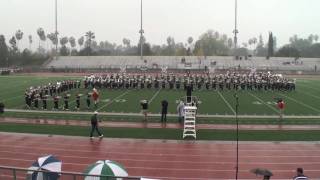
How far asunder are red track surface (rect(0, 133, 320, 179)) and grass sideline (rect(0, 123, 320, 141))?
86cm

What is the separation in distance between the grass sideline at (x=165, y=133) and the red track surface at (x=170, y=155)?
2.83 feet

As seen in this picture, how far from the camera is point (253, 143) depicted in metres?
18.1

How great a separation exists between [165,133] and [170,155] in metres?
4.06

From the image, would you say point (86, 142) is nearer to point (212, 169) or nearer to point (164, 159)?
point (164, 159)

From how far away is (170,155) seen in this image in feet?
52.5

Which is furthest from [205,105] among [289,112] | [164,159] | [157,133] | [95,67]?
[95,67]

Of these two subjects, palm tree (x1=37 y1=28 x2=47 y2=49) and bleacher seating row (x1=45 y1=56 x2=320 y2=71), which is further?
palm tree (x1=37 y1=28 x2=47 y2=49)

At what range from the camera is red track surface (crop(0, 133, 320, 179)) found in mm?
14180

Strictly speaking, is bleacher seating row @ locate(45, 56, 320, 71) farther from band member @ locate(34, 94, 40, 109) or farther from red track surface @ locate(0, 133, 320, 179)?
red track surface @ locate(0, 133, 320, 179)

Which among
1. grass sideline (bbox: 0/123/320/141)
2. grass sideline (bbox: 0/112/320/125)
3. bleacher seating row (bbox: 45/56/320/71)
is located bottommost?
grass sideline (bbox: 0/123/320/141)

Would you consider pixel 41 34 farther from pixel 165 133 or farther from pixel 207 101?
pixel 165 133

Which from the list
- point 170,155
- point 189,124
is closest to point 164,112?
point 189,124

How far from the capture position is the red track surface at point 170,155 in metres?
14.2

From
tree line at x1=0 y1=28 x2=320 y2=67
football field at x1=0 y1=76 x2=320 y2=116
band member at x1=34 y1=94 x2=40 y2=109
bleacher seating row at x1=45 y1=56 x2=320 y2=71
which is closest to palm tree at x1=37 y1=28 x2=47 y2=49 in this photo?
tree line at x1=0 y1=28 x2=320 y2=67
